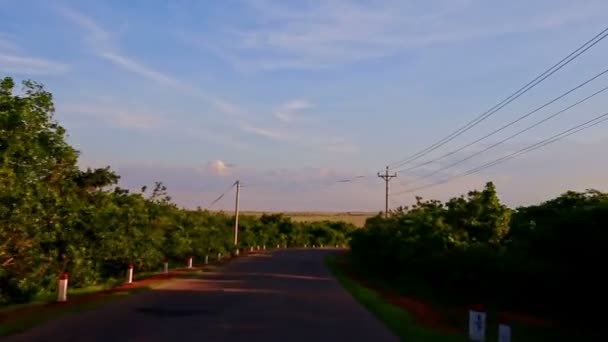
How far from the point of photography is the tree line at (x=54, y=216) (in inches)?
800

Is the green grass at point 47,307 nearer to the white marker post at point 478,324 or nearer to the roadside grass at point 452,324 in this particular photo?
the roadside grass at point 452,324

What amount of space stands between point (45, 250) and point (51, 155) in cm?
439

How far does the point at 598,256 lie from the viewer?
17.7 meters

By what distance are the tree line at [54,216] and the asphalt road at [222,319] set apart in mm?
2911

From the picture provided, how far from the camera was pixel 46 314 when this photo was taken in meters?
17.8

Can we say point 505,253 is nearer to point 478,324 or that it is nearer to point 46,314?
point 478,324

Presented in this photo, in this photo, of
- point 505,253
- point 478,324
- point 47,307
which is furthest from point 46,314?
point 505,253

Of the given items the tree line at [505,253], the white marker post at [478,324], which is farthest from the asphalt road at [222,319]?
the tree line at [505,253]

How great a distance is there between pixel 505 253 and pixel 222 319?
10.2 m

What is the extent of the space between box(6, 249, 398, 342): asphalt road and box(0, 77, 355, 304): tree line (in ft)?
9.55

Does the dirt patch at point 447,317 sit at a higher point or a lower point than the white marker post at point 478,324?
lower

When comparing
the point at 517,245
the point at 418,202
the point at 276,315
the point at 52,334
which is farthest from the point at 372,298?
the point at 418,202

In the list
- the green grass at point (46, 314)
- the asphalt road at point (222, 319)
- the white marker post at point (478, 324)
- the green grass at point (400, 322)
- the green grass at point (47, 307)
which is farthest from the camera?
the green grass at point (400, 322)

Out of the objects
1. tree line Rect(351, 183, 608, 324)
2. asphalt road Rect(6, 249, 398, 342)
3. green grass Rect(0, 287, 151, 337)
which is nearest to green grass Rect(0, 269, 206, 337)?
green grass Rect(0, 287, 151, 337)
